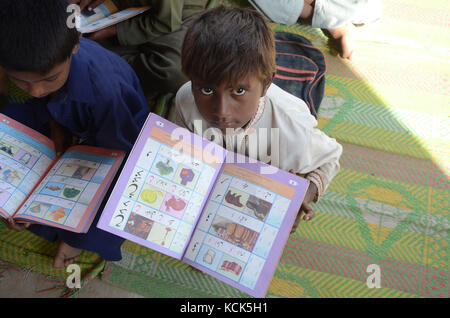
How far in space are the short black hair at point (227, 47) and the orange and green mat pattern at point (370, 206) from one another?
701mm

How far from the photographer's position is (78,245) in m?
1.11

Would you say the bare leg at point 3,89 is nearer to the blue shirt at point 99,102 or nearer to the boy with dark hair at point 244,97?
the blue shirt at point 99,102

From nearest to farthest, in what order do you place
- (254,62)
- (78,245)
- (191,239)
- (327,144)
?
(254,62)
(191,239)
(327,144)
(78,245)

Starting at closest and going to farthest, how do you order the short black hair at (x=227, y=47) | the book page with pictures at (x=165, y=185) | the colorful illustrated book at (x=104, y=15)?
the short black hair at (x=227, y=47) → the book page with pictures at (x=165, y=185) → the colorful illustrated book at (x=104, y=15)

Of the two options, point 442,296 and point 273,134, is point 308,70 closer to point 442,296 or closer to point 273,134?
point 273,134

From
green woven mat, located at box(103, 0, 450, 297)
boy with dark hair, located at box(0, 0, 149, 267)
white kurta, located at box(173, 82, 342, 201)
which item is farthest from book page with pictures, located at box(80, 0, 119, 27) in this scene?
green woven mat, located at box(103, 0, 450, 297)

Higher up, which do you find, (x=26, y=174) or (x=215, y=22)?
(x=215, y=22)

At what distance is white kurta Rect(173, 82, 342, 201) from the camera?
3.08 ft

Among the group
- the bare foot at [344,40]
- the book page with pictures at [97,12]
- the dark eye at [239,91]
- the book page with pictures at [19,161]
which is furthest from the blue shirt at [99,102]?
the bare foot at [344,40]

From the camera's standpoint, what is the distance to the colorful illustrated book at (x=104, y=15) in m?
Result: 1.17

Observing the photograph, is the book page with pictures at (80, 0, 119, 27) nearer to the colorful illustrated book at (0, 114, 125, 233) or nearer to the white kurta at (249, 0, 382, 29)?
the colorful illustrated book at (0, 114, 125, 233)

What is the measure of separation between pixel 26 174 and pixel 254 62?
0.72 meters

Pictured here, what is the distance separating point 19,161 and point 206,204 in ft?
1.85

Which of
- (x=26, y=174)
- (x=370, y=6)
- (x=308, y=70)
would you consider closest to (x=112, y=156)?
(x=26, y=174)
